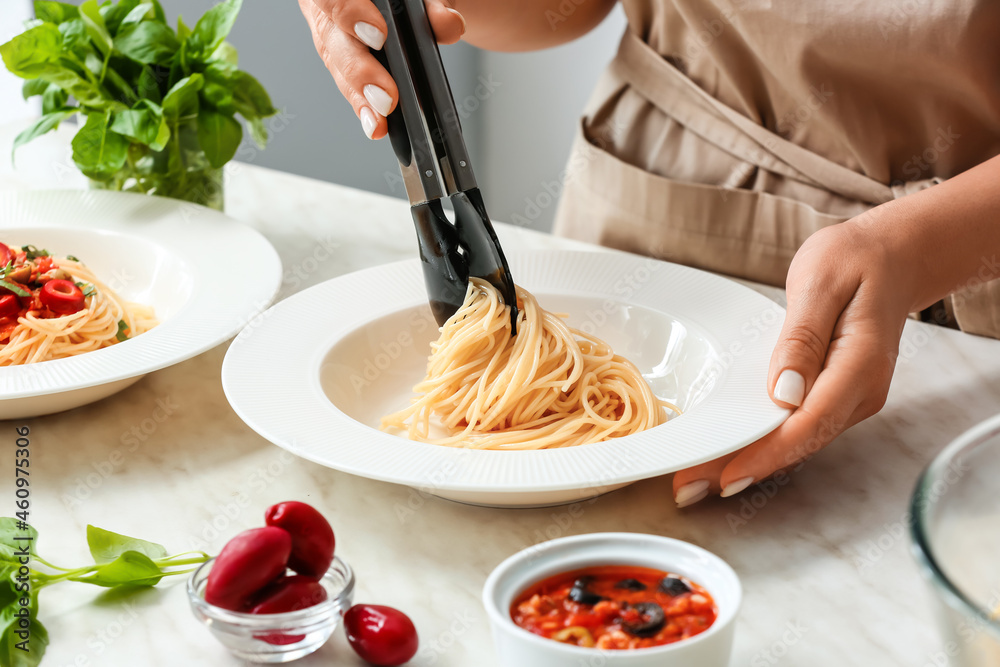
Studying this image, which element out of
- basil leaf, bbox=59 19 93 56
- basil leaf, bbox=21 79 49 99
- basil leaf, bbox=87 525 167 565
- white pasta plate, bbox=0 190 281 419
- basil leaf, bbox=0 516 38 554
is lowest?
white pasta plate, bbox=0 190 281 419

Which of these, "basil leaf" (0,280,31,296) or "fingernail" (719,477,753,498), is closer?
"fingernail" (719,477,753,498)

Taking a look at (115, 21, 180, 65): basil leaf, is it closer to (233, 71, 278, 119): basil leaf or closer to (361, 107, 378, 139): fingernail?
(233, 71, 278, 119): basil leaf

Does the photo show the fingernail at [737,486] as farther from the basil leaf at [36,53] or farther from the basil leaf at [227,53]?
the basil leaf at [36,53]

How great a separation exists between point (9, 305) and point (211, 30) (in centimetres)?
61

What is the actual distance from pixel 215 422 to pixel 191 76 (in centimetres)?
67

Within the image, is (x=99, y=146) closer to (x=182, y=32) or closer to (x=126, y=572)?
(x=182, y=32)

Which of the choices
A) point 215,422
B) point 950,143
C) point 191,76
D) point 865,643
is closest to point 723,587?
point 865,643

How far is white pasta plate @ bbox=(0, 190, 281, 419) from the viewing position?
1193 mm

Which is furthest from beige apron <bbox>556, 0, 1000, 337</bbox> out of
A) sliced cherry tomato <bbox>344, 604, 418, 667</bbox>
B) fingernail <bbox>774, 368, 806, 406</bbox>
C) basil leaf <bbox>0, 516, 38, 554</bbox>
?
basil leaf <bbox>0, 516, 38, 554</bbox>

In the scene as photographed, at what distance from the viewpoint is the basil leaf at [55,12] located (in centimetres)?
163

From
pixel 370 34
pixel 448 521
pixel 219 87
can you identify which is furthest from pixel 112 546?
pixel 219 87

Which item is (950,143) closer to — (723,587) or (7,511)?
(723,587)

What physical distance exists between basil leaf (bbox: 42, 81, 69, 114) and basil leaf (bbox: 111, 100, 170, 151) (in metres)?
0.17

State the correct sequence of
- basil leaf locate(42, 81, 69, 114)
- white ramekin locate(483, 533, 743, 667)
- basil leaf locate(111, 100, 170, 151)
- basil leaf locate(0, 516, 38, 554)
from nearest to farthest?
white ramekin locate(483, 533, 743, 667), basil leaf locate(0, 516, 38, 554), basil leaf locate(111, 100, 170, 151), basil leaf locate(42, 81, 69, 114)
